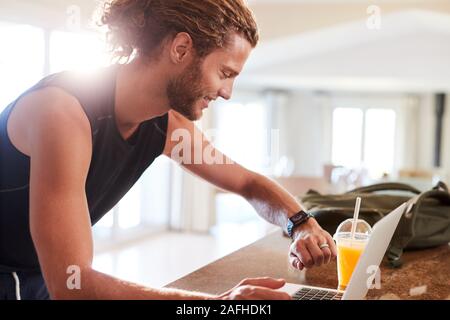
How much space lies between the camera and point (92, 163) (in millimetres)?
1039

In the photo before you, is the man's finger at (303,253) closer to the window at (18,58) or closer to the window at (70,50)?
the window at (18,58)

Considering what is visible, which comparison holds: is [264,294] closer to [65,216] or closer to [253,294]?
[253,294]

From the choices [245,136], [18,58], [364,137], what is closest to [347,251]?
[18,58]

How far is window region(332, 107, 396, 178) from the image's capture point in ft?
30.4

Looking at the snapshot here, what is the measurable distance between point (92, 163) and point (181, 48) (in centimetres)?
27

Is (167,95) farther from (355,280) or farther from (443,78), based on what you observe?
(443,78)

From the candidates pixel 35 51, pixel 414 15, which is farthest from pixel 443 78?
pixel 35 51

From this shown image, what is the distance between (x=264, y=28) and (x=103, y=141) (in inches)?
171

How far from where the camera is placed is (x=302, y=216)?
1.25 meters

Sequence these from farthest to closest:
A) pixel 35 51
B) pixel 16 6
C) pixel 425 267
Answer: pixel 35 51, pixel 16 6, pixel 425 267

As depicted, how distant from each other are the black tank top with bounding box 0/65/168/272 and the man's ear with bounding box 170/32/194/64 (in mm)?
116

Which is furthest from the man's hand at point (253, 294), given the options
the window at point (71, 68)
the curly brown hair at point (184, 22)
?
the window at point (71, 68)

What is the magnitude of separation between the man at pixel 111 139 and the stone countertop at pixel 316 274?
5 centimetres

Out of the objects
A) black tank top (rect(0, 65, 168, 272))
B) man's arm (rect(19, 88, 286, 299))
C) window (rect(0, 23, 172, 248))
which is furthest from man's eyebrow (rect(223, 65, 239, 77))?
window (rect(0, 23, 172, 248))
